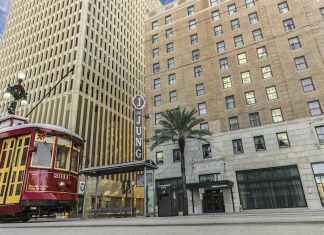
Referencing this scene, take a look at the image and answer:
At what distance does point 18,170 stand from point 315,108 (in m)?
27.7

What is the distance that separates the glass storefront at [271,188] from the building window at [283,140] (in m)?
2.33

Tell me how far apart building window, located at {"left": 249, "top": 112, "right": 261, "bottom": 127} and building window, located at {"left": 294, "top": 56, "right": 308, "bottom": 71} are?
700 cm

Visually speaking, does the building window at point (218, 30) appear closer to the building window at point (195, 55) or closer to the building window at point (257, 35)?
the building window at point (195, 55)

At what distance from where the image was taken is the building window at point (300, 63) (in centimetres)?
2917

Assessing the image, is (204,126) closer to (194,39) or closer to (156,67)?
(156,67)

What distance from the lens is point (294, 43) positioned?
30.5m

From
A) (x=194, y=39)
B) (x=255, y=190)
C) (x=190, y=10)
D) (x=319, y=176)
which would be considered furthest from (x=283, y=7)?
(x=255, y=190)

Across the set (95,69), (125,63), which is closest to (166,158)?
(95,69)

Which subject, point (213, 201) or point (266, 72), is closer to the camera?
point (213, 201)

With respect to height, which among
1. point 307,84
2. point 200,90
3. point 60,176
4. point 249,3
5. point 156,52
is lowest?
point 60,176

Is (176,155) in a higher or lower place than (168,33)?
lower

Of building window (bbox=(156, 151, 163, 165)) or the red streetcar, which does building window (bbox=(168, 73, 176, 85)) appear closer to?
building window (bbox=(156, 151, 163, 165))

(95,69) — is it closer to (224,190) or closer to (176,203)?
(224,190)

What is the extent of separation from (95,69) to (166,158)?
28.6m
